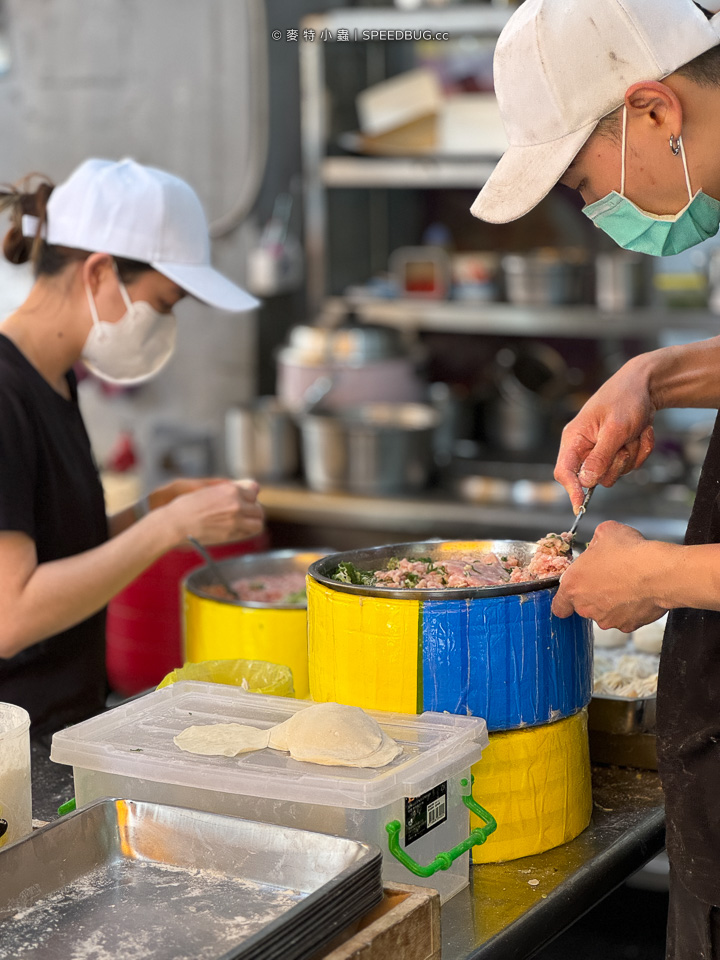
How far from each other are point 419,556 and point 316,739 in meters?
0.53

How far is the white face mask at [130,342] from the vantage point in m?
2.43

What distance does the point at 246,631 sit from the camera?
221 centimetres

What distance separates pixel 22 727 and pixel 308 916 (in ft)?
1.73

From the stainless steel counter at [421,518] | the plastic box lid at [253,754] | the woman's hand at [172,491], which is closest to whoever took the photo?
the plastic box lid at [253,754]

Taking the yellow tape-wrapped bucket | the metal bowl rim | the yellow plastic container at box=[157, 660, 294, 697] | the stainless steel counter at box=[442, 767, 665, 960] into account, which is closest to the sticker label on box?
the stainless steel counter at box=[442, 767, 665, 960]

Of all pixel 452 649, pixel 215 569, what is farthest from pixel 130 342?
pixel 452 649

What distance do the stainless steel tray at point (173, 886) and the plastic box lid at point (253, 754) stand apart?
0.07m

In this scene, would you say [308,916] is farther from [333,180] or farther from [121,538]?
[333,180]

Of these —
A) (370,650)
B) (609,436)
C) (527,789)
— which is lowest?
(527,789)

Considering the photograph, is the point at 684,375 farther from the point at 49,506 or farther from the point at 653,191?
the point at 49,506

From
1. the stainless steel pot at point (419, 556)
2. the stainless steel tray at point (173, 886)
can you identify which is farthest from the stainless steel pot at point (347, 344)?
the stainless steel tray at point (173, 886)

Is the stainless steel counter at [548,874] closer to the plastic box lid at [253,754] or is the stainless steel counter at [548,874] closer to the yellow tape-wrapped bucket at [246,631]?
the plastic box lid at [253,754]

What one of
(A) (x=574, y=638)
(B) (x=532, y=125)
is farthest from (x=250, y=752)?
(B) (x=532, y=125)

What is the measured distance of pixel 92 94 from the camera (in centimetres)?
530
